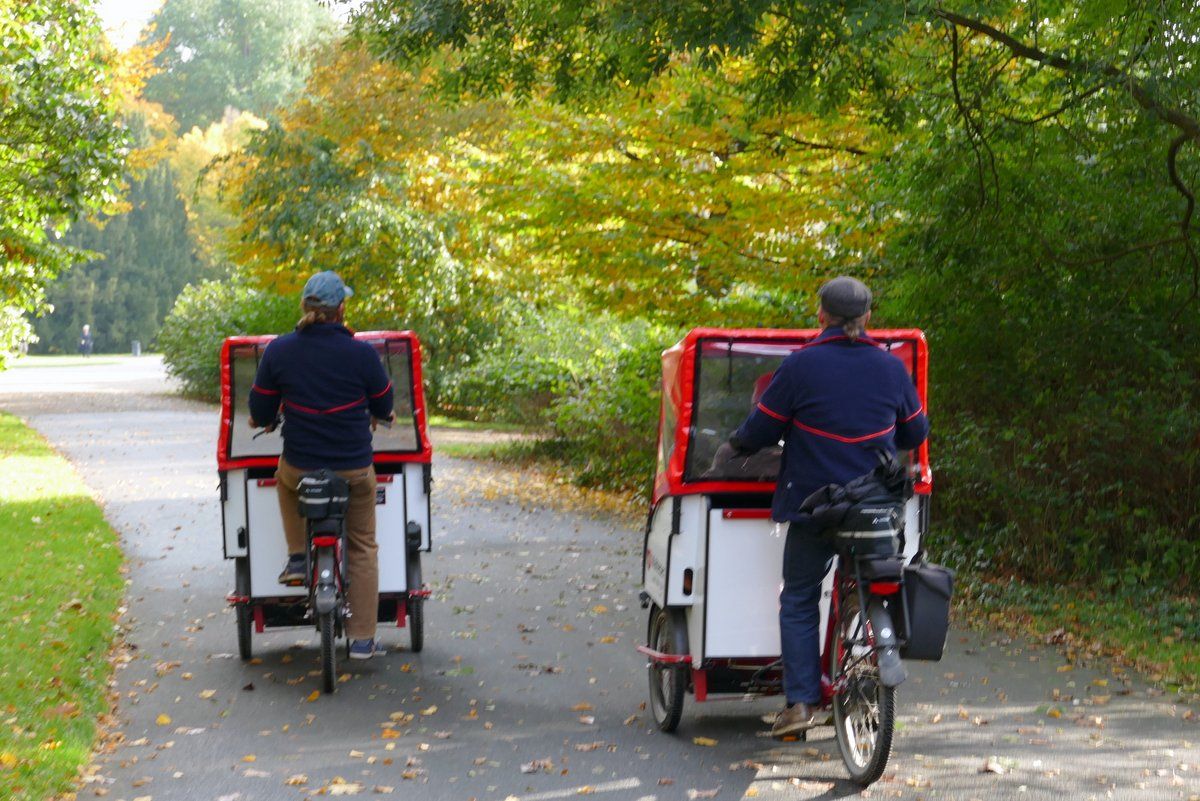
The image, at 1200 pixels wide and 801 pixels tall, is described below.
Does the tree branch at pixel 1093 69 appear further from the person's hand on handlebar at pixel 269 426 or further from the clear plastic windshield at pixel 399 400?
the person's hand on handlebar at pixel 269 426

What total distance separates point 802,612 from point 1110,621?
4.28 m

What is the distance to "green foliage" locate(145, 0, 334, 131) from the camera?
86938mm

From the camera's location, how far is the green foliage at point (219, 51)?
86.9 metres

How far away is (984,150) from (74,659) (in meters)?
6.59

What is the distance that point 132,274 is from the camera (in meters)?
76.6

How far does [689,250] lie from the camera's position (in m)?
13.8

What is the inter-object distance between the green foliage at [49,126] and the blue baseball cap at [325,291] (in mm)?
7097

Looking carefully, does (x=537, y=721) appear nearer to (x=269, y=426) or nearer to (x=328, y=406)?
(x=328, y=406)

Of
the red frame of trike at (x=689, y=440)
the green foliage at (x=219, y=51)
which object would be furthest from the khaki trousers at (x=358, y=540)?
the green foliage at (x=219, y=51)

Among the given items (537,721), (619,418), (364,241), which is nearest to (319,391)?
(537,721)

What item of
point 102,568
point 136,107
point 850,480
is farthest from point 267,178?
point 136,107

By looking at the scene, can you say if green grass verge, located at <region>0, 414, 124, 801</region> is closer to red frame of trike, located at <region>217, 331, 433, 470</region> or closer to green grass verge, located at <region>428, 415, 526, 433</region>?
red frame of trike, located at <region>217, 331, 433, 470</region>

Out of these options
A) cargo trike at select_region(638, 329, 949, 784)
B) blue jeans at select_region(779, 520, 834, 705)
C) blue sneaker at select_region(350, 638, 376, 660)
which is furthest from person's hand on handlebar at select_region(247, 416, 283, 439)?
blue jeans at select_region(779, 520, 834, 705)

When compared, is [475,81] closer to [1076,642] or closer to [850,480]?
[1076,642]
